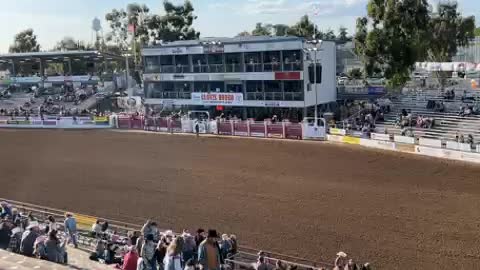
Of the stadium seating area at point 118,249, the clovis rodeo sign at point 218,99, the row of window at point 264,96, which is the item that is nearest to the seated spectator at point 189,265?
the stadium seating area at point 118,249

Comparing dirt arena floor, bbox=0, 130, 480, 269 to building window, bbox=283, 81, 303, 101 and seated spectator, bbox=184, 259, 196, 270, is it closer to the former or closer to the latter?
seated spectator, bbox=184, 259, 196, 270

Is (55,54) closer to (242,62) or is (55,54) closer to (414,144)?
(242,62)

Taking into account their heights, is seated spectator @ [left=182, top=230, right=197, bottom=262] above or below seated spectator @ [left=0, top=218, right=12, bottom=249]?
below

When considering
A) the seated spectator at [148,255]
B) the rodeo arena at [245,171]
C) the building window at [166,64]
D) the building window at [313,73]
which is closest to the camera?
the seated spectator at [148,255]

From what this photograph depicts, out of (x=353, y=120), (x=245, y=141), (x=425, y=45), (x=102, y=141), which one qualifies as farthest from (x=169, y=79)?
(x=425, y=45)

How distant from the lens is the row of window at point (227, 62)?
42.2m

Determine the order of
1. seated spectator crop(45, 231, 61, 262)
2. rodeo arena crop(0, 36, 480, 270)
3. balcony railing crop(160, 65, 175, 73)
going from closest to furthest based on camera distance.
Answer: seated spectator crop(45, 231, 61, 262), rodeo arena crop(0, 36, 480, 270), balcony railing crop(160, 65, 175, 73)

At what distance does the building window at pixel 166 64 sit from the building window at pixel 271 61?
382 inches

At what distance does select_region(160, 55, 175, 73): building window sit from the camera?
49325 millimetres

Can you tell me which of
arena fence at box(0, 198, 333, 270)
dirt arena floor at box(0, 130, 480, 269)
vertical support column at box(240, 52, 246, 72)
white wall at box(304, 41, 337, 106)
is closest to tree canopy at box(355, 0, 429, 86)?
white wall at box(304, 41, 337, 106)

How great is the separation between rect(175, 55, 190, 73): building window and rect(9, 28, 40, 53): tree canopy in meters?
66.9

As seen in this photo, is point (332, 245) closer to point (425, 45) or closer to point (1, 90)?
point (425, 45)

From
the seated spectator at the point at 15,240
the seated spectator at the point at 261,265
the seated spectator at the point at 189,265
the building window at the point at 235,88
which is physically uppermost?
the building window at the point at 235,88

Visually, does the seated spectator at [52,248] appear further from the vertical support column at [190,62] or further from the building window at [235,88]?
the vertical support column at [190,62]
